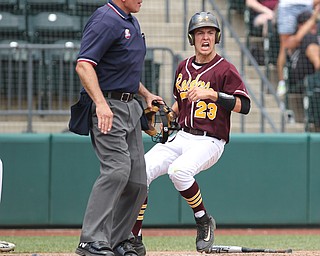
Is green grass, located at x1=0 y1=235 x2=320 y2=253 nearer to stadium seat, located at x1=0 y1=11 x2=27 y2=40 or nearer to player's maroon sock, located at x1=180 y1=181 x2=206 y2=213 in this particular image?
player's maroon sock, located at x1=180 y1=181 x2=206 y2=213

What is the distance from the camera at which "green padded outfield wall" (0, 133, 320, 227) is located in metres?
9.67

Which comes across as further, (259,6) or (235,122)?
(259,6)

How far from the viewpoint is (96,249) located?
5512 millimetres

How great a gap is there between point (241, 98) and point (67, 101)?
3.87 m

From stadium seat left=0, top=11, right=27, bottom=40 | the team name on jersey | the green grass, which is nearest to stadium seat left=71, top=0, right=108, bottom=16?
stadium seat left=0, top=11, right=27, bottom=40

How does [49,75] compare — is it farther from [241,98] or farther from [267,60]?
[241,98]

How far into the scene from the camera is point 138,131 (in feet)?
19.4

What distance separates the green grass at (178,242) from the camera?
25.7ft

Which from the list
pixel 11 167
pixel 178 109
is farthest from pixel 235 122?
pixel 178 109

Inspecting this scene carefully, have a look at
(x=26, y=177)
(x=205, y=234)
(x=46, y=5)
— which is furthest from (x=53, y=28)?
(x=205, y=234)

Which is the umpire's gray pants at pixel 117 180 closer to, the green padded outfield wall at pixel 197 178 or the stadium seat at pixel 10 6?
the green padded outfield wall at pixel 197 178

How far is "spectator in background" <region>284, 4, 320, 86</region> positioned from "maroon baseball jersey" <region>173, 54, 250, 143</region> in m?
4.62

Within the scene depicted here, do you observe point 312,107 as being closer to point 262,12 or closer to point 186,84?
point 262,12

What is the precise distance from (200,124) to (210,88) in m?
0.30
